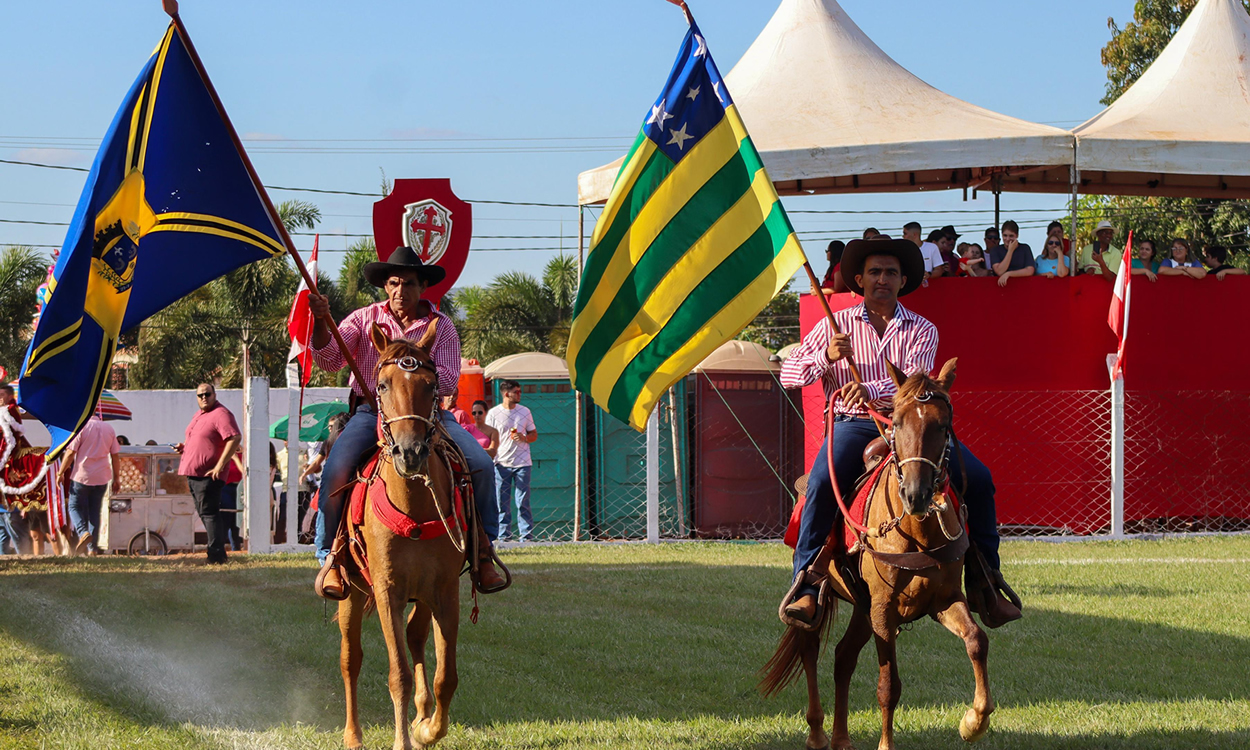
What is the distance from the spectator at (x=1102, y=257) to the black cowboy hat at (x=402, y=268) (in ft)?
44.9

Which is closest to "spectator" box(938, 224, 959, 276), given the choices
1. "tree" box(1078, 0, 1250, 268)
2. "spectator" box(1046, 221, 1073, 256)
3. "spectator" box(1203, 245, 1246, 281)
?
"spectator" box(1046, 221, 1073, 256)

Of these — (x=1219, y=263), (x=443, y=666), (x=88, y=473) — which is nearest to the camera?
(x=443, y=666)

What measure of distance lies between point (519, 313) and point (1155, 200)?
18.9 metres

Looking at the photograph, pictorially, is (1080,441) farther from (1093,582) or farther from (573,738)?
(573,738)

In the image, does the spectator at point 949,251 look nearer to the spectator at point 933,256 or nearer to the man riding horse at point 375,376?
the spectator at point 933,256

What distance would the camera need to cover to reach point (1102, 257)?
61.8ft

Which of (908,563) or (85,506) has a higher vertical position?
(908,563)

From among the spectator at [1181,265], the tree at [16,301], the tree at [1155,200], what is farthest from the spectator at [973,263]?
the tree at [16,301]

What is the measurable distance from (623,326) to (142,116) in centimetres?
295

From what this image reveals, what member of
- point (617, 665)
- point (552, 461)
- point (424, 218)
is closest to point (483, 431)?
point (552, 461)

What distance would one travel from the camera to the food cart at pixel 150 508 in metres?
18.8

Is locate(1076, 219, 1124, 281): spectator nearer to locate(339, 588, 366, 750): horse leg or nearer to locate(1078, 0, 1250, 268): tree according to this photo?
locate(339, 588, 366, 750): horse leg

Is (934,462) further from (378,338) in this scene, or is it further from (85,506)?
(85,506)

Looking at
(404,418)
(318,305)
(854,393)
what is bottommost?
(404,418)
